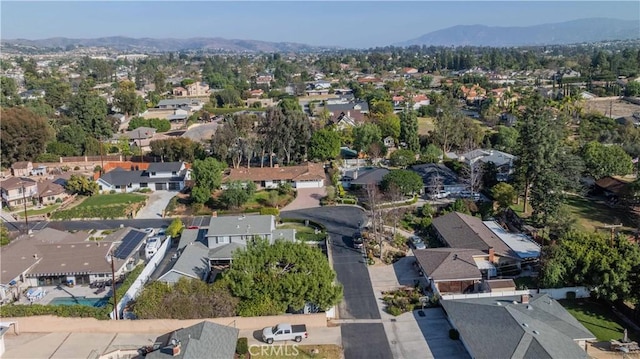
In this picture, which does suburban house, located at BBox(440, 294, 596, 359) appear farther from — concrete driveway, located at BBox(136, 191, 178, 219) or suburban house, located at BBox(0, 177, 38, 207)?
suburban house, located at BBox(0, 177, 38, 207)

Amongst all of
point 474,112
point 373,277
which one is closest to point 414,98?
point 474,112

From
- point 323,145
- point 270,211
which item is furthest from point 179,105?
point 270,211

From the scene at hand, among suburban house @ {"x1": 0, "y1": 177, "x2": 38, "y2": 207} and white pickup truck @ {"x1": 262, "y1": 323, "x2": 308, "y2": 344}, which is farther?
suburban house @ {"x1": 0, "y1": 177, "x2": 38, "y2": 207}

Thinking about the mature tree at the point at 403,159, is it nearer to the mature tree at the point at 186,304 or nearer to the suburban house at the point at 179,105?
the mature tree at the point at 186,304

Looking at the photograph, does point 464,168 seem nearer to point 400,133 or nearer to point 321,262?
point 400,133

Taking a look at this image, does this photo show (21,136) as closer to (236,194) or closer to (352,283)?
(236,194)

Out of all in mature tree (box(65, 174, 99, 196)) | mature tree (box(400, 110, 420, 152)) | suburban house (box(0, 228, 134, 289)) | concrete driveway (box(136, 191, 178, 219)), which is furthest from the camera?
mature tree (box(400, 110, 420, 152))

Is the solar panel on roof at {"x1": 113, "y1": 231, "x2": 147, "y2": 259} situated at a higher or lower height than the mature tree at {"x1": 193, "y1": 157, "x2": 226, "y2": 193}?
lower

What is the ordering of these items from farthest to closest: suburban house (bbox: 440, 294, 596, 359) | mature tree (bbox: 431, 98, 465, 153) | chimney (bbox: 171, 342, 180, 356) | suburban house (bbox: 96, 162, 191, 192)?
mature tree (bbox: 431, 98, 465, 153)
suburban house (bbox: 96, 162, 191, 192)
suburban house (bbox: 440, 294, 596, 359)
chimney (bbox: 171, 342, 180, 356)

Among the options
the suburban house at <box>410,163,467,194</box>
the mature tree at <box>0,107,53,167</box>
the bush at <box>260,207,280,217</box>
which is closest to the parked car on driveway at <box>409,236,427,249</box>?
the suburban house at <box>410,163,467,194</box>
